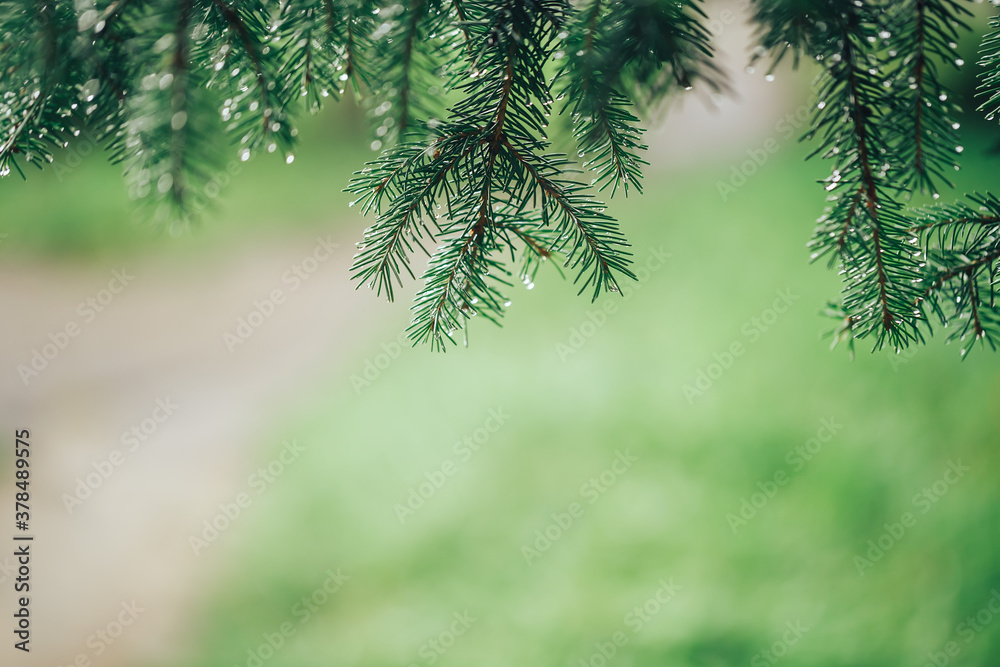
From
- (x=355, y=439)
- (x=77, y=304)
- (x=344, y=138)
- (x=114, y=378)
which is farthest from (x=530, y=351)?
(x=344, y=138)

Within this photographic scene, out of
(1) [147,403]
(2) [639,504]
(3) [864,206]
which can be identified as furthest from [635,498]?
(1) [147,403]

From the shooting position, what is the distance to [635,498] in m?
2.96

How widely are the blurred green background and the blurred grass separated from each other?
10mm

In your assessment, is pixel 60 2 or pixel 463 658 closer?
pixel 60 2

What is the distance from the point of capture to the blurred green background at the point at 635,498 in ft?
8.08

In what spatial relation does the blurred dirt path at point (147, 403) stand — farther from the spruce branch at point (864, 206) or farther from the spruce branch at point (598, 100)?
the spruce branch at point (864, 206)

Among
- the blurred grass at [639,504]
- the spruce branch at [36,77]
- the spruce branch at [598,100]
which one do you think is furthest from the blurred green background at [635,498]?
the spruce branch at [36,77]

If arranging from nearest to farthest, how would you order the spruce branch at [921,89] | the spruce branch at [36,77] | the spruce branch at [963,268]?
the spruce branch at [36,77] < the spruce branch at [921,89] < the spruce branch at [963,268]

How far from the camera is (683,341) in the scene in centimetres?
381

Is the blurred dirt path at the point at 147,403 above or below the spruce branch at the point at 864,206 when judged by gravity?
below

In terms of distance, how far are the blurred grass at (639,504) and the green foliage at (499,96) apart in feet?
5.87

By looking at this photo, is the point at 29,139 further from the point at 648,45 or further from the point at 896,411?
the point at 896,411

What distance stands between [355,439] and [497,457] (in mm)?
839

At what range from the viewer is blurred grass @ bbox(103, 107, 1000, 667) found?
2.46 m
